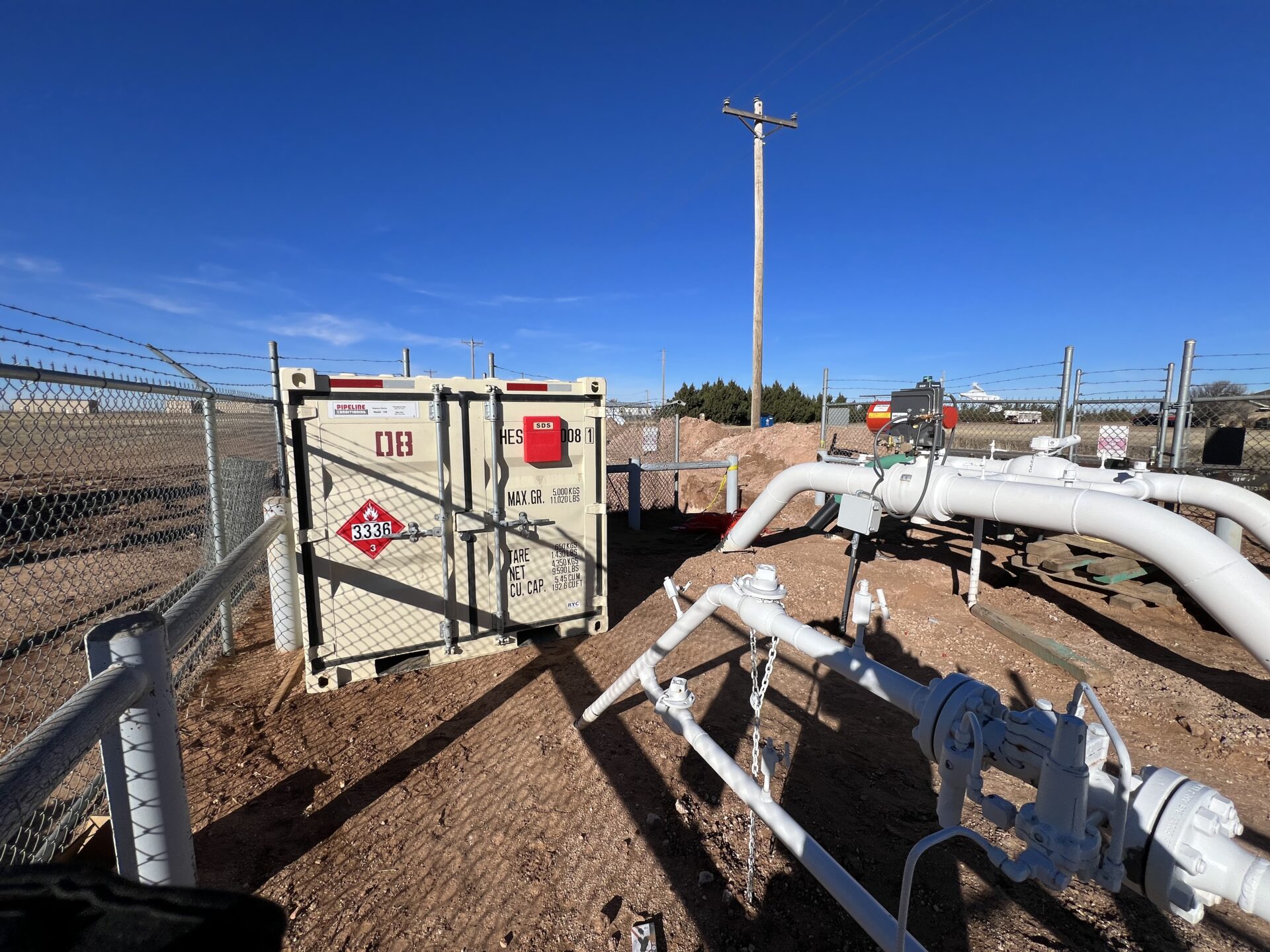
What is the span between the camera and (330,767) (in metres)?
3.34

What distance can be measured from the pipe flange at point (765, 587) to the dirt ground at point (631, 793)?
124cm

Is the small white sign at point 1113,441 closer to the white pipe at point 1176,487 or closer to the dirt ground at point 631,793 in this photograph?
the white pipe at point 1176,487

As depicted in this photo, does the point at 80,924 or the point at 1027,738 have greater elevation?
the point at 80,924

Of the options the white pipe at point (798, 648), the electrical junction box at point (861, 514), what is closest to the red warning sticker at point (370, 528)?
the white pipe at point (798, 648)

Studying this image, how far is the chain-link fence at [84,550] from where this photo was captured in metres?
2.65

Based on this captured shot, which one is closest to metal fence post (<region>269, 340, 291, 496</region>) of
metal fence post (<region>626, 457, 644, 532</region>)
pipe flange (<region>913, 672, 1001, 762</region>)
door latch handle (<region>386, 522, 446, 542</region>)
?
door latch handle (<region>386, 522, 446, 542</region>)

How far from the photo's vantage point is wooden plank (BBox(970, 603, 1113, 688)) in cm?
440

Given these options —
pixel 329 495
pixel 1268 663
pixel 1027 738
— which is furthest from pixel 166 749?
pixel 1268 663

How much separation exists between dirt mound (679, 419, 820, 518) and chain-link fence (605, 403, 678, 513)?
582 mm

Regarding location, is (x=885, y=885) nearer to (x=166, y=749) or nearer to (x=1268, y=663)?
(x=1268, y=663)

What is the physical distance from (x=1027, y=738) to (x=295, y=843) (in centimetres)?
309

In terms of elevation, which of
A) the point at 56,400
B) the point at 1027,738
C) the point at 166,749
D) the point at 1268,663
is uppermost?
the point at 56,400

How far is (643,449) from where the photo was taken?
15297mm

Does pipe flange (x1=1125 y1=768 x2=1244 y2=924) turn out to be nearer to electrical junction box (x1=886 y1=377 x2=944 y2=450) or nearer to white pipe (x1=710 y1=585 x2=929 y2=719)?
white pipe (x1=710 y1=585 x2=929 y2=719)
